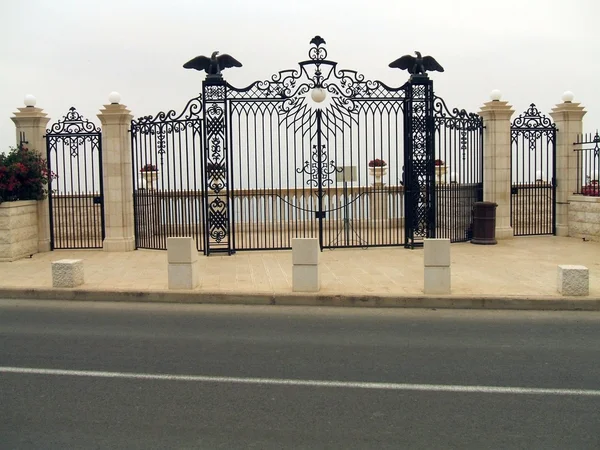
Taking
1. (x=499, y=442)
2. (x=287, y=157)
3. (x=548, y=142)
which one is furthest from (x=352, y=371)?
(x=548, y=142)

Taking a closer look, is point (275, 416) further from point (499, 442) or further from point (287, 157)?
point (287, 157)

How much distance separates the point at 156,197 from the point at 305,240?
6.78 metres

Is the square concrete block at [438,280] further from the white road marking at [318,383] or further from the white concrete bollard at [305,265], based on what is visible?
the white road marking at [318,383]

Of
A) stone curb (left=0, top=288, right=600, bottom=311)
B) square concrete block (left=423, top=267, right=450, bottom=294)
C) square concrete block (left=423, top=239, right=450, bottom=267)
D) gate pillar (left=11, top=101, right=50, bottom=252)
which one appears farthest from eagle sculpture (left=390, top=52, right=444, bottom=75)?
gate pillar (left=11, top=101, right=50, bottom=252)

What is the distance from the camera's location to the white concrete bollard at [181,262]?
10953 mm

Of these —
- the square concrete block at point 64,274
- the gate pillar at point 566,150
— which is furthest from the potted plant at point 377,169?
the square concrete block at point 64,274

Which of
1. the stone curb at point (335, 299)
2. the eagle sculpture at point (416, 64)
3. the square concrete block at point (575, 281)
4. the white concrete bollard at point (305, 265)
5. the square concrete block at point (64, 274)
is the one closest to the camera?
the stone curb at point (335, 299)

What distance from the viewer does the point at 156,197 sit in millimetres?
16359

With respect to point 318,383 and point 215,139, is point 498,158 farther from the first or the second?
point 318,383

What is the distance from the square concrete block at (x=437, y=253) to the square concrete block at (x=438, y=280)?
0.08 metres

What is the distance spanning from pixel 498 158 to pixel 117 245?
33.6 ft

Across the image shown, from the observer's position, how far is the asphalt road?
4945 mm

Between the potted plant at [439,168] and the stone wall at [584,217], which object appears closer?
the potted plant at [439,168]

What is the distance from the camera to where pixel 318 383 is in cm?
621
